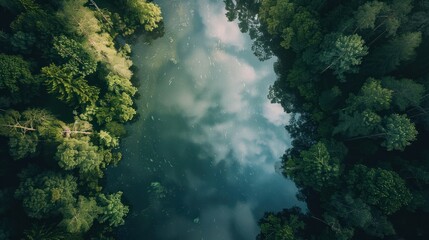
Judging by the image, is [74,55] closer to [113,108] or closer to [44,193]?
[113,108]

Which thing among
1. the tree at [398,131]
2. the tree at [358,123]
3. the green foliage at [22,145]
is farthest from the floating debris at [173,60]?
the tree at [398,131]

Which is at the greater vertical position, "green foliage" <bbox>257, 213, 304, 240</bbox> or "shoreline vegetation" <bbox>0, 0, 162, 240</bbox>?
"shoreline vegetation" <bbox>0, 0, 162, 240</bbox>

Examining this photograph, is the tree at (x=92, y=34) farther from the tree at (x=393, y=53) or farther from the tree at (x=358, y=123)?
the tree at (x=393, y=53)

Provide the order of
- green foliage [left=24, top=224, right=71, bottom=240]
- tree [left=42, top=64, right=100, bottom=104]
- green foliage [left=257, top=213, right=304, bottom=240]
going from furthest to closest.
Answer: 1. green foliage [left=257, top=213, right=304, bottom=240]
2. tree [left=42, top=64, right=100, bottom=104]
3. green foliage [left=24, top=224, right=71, bottom=240]

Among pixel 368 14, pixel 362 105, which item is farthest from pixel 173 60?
pixel 362 105

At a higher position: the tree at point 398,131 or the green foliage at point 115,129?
the green foliage at point 115,129

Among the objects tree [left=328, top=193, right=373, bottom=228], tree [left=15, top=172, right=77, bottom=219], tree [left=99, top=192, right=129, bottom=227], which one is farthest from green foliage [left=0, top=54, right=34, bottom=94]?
tree [left=328, top=193, right=373, bottom=228]

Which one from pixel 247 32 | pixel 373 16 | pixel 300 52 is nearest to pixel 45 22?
pixel 247 32

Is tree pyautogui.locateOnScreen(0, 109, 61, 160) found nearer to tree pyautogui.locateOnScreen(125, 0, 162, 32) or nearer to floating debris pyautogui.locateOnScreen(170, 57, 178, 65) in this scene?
tree pyautogui.locateOnScreen(125, 0, 162, 32)

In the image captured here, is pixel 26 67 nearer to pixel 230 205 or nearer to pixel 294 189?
pixel 230 205
